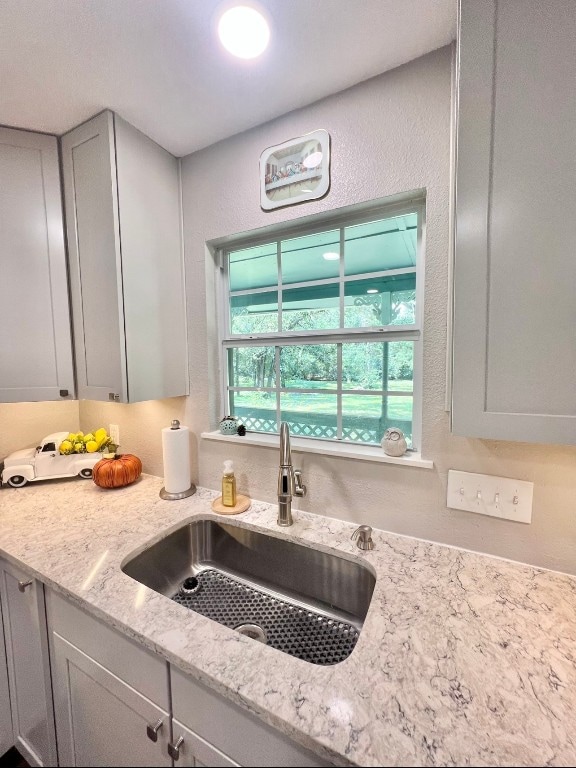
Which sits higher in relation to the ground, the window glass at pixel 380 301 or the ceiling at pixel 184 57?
the ceiling at pixel 184 57

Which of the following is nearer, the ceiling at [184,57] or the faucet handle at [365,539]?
the ceiling at [184,57]

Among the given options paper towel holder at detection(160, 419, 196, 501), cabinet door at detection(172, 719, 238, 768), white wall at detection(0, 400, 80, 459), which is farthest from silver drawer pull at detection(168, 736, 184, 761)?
white wall at detection(0, 400, 80, 459)

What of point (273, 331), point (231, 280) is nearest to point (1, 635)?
point (273, 331)

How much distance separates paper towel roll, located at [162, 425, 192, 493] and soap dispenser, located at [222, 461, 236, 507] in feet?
0.73

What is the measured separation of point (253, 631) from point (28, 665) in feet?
2.40

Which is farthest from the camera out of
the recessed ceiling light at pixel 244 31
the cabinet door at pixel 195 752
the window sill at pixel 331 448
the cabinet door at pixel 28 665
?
the window sill at pixel 331 448

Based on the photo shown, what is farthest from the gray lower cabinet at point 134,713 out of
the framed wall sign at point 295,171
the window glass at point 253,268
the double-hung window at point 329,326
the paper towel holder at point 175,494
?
the framed wall sign at point 295,171

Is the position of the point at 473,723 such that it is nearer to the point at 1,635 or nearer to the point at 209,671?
the point at 209,671

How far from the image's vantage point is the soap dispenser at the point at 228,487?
1.21 metres

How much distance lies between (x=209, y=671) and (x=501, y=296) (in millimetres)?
962

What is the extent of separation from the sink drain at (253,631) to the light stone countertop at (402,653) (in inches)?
10.7

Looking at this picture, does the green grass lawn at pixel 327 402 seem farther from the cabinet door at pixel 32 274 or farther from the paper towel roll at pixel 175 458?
the cabinet door at pixel 32 274

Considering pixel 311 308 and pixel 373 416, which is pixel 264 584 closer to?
pixel 373 416

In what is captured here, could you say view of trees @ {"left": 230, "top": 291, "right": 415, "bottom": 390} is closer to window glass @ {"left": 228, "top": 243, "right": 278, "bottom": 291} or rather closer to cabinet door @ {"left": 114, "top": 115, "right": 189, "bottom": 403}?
window glass @ {"left": 228, "top": 243, "right": 278, "bottom": 291}
